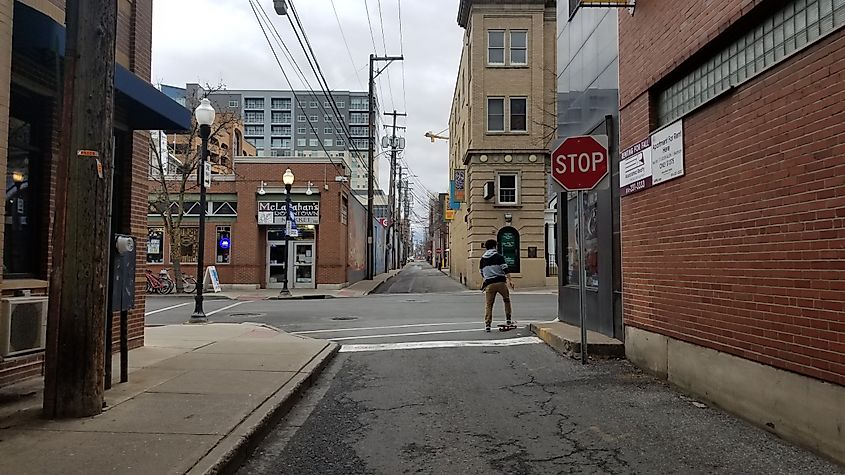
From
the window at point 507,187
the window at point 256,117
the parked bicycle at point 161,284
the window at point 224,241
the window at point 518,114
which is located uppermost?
the window at point 256,117

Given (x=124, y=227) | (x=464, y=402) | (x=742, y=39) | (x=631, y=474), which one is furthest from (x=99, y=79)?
(x=742, y=39)

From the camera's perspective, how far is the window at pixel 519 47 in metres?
29.9

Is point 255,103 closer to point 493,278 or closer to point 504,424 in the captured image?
point 493,278

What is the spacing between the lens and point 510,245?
29656 mm

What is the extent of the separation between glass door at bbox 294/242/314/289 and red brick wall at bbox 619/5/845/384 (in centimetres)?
A: 2158

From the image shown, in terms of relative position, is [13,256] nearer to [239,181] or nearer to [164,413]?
[164,413]

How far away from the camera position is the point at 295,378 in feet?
24.9

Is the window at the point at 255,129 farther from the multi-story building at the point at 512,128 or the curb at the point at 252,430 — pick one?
the curb at the point at 252,430

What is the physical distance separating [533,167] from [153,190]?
16687 mm

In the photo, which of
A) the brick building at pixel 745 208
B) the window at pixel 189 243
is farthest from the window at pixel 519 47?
the brick building at pixel 745 208

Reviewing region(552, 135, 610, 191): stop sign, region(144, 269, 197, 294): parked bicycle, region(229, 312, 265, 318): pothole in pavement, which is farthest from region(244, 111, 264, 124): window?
region(552, 135, 610, 191): stop sign

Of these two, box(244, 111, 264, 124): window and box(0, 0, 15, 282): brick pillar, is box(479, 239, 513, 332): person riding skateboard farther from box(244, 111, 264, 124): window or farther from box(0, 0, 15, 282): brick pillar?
box(244, 111, 264, 124): window

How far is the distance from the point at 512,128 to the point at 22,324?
2566cm

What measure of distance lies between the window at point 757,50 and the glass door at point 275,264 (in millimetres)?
22729
